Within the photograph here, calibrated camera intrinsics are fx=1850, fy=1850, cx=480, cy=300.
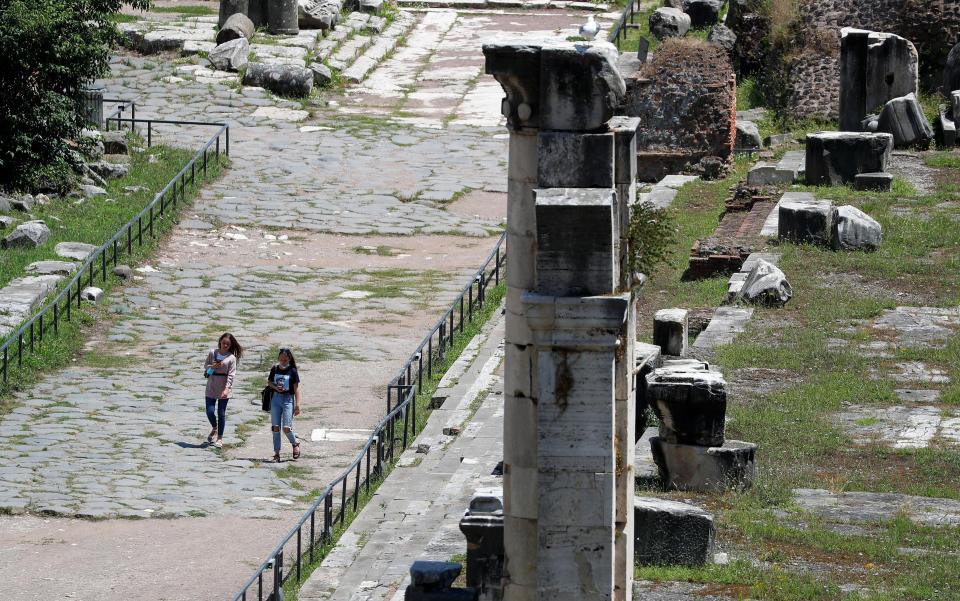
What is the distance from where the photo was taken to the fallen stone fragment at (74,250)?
71.0ft

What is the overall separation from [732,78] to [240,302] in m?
9.33

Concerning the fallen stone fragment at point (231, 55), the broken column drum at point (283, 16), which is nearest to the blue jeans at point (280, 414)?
the fallen stone fragment at point (231, 55)

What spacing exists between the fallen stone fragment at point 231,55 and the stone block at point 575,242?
2325 cm

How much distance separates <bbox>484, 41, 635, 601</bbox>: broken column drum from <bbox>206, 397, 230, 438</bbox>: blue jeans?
8234mm

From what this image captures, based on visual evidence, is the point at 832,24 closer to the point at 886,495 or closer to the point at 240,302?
the point at 240,302

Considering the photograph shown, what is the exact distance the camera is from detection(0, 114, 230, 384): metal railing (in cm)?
1875

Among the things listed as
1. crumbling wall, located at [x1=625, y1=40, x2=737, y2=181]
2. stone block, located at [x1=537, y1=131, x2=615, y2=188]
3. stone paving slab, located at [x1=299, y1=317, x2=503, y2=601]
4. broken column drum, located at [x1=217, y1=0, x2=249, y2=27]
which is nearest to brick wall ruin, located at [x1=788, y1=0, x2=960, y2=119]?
crumbling wall, located at [x1=625, y1=40, x2=737, y2=181]

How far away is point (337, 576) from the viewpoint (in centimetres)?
1380

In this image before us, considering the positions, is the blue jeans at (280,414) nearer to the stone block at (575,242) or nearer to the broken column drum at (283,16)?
the stone block at (575,242)

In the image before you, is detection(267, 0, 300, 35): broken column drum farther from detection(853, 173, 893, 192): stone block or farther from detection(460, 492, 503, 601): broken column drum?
detection(460, 492, 503, 601): broken column drum

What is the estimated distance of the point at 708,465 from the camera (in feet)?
44.6

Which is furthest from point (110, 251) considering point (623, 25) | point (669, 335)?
point (623, 25)

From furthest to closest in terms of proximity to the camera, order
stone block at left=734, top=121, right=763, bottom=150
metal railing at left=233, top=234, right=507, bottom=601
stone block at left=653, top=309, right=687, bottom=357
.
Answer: stone block at left=734, top=121, right=763, bottom=150 → stone block at left=653, top=309, right=687, bottom=357 → metal railing at left=233, top=234, right=507, bottom=601

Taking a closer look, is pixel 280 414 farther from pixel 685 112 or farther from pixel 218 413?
pixel 685 112
